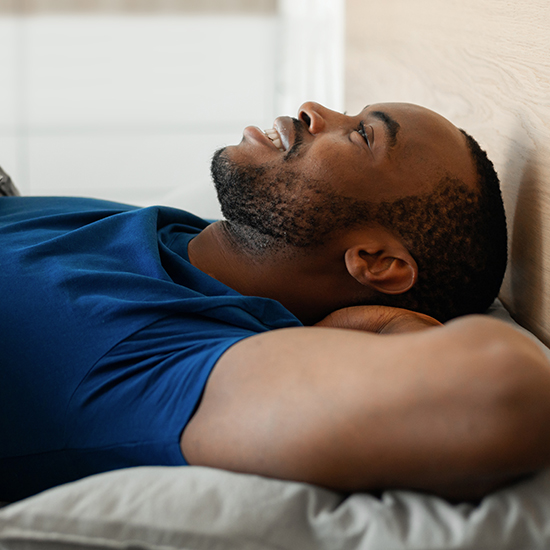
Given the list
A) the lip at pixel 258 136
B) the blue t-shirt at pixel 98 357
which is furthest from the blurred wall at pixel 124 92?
the blue t-shirt at pixel 98 357

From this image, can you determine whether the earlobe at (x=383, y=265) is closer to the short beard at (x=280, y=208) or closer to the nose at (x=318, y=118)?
the short beard at (x=280, y=208)

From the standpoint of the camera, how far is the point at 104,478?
0.66 metres

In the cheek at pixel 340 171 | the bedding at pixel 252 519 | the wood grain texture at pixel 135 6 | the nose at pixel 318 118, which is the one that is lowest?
the bedding at pixel 252 519

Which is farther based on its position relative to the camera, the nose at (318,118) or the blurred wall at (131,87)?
the blurred wall at (131,87)

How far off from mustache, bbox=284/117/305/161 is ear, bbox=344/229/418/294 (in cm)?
21

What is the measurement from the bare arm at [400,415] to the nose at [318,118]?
618mm

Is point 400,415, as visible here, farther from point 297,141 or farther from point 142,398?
point 297,141

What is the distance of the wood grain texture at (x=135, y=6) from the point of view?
4.36m

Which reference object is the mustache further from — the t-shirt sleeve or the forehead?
the t-shirt sleeve

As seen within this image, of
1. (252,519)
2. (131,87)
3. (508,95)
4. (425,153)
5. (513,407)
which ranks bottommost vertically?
(252,519)

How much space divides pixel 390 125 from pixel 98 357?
0.67 m

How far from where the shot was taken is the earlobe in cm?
111

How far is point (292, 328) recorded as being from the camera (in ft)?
2.53

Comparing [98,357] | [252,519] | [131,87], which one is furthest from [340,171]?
[131,87]
